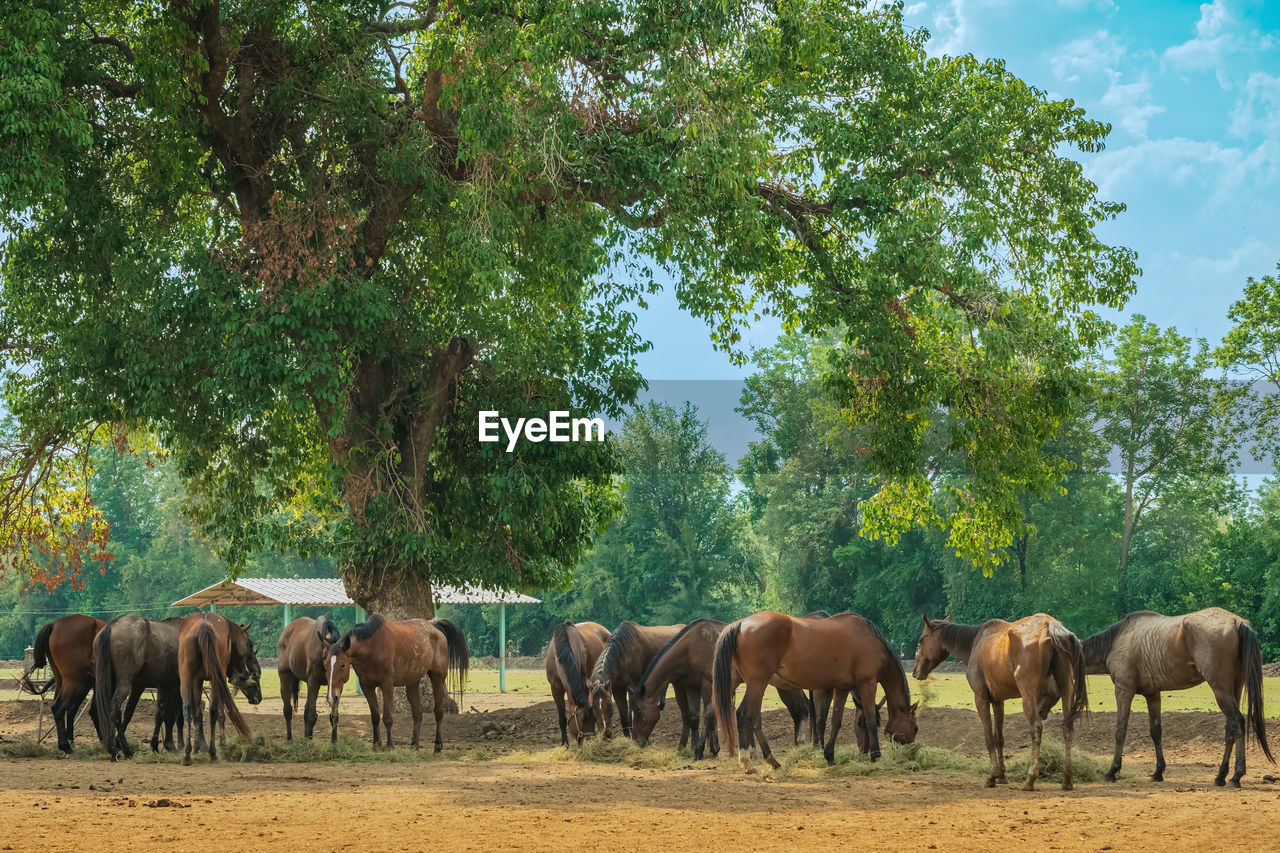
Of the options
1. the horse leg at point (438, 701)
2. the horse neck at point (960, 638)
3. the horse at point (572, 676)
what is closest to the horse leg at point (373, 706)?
the horse leg at point (438, 701)

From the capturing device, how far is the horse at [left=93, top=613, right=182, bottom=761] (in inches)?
620

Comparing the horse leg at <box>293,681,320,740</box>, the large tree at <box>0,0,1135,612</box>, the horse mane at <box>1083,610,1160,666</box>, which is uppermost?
the large tree at <box>0,0,1135,612</box>

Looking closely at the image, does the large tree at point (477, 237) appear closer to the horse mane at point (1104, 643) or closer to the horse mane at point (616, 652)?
the horse mane at point (616, 652)

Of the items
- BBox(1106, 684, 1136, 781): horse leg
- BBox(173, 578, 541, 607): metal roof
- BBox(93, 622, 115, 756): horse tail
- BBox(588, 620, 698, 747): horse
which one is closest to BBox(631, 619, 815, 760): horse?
BBox(588, 620, 698, 747): horse

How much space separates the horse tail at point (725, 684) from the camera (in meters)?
13.7

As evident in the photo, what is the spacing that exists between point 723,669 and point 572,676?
364 cm

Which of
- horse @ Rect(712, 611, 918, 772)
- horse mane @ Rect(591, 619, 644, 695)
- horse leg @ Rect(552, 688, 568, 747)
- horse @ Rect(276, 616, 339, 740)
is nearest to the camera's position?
horse @ Rect(712, 611, 918, 772)

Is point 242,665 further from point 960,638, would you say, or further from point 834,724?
point 960,638

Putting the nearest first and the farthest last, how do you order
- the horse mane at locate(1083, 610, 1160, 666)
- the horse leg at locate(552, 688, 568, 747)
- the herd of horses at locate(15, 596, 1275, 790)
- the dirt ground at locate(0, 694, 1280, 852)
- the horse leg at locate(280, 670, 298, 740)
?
the dirt ground at locate(0, 694, 1280, 852) < the herd of horses at locate(15, 596, 1275, 790) < the horse mane at locate(1083, 610, 1160, 666) < the horse leg at locate(552, 688, 568, 747) < the horse leg at locate(280, 670, 298, 740)

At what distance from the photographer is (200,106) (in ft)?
65.5

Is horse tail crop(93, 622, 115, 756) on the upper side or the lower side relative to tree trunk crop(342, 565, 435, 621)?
lower

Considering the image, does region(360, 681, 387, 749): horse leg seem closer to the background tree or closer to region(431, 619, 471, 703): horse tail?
region(431, 619, 471, 703): horse tail

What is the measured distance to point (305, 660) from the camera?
19.0 m

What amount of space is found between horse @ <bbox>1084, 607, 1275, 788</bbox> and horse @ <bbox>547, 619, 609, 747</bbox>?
6.57 meters
